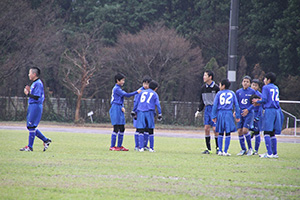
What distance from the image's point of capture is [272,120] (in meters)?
12.3

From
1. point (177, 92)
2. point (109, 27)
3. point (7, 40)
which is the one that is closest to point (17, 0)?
point (7, 40)

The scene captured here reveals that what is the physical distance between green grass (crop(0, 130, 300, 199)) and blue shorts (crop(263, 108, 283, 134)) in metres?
A: 1.40

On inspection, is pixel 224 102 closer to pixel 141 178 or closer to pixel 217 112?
pixel 217 112

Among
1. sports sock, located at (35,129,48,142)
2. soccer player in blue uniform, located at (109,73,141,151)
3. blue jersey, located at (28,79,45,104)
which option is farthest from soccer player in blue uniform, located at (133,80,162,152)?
blue jersey, located at (28,79,45,104)

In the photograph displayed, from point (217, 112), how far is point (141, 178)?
18.0ft

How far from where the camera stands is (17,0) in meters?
40.8

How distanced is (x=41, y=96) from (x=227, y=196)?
7.09 metres

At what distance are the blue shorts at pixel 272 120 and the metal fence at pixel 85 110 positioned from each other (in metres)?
21.6

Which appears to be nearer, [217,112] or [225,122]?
[225,122]

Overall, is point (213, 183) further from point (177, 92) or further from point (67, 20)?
point (67, 20)

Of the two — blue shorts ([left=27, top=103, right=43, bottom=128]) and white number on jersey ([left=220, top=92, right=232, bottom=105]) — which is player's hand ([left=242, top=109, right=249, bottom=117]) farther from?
blue shorts ([left=27, top=103, right=43, bottom=128])

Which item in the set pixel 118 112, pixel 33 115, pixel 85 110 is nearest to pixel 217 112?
pixel 118 112

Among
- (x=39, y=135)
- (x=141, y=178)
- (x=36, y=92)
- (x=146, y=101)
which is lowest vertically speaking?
(x=141, y=178)

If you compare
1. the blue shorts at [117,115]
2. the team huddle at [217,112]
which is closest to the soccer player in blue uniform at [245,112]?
the team huddle at [217,112]
